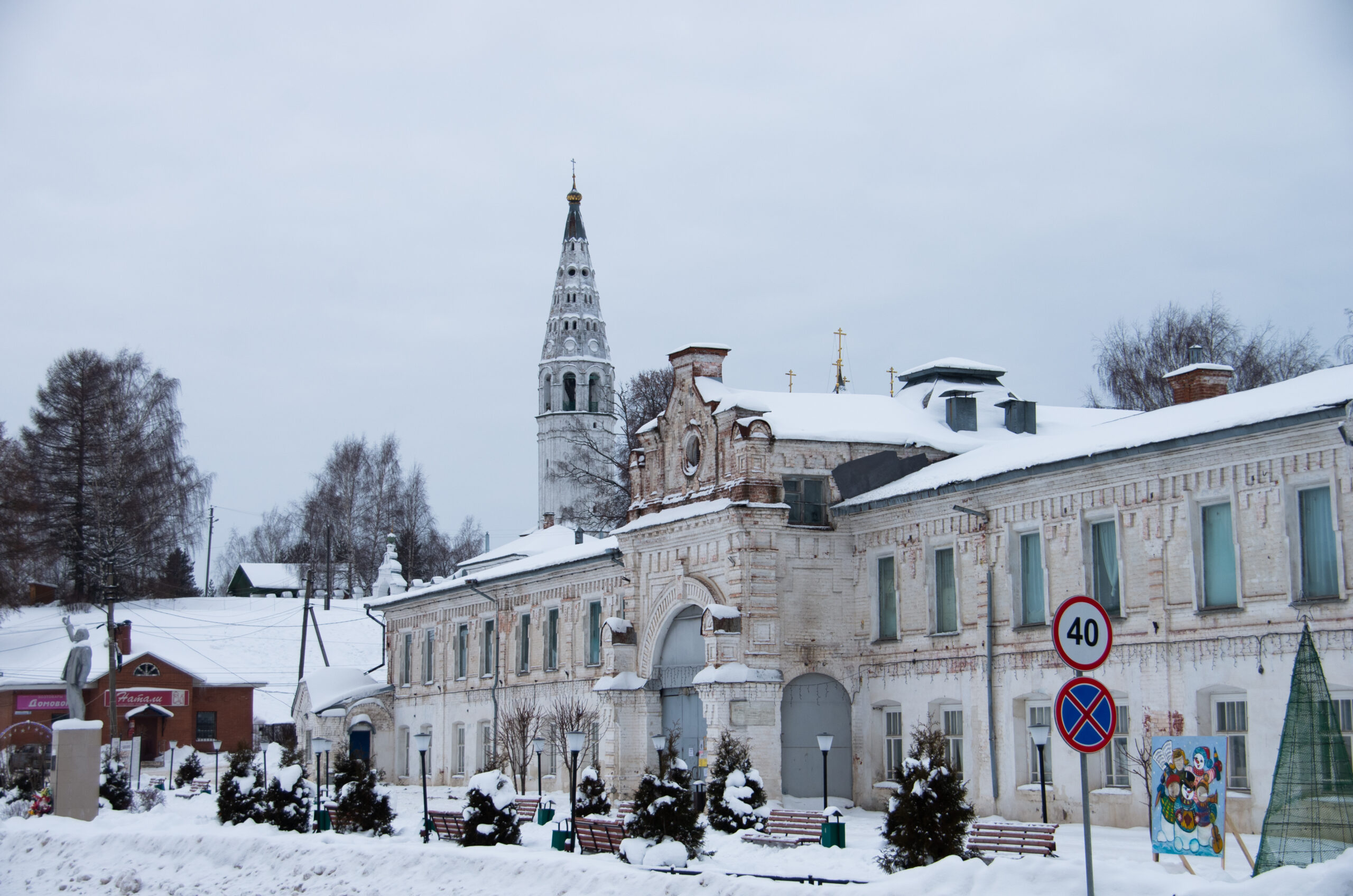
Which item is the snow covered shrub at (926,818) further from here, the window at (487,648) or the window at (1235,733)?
the window at (487,648)

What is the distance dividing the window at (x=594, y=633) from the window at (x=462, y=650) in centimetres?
787

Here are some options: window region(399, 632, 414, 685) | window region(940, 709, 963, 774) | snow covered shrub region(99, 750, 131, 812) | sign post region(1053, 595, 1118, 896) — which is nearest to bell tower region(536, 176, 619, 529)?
window region(399, 632, 414, 685)

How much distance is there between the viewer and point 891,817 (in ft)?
58.3

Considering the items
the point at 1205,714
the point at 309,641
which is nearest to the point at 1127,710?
the point at 1205,714

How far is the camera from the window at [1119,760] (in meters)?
24.1

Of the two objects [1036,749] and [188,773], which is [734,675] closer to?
[1036,749]

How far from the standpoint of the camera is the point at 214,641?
7462 centimetres

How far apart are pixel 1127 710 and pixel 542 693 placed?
19736 mm

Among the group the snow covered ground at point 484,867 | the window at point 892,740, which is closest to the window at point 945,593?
the window at point 892,740

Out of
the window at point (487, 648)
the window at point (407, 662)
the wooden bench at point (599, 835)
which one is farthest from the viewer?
the window at point (407, 662)

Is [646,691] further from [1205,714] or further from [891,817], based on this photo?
[891,817]

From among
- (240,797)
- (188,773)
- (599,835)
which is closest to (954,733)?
(599,835)

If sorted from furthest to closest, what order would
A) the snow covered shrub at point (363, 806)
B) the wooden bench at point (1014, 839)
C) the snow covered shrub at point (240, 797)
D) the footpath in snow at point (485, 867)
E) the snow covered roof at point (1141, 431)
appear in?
the snow covered shrub at point (240, 797) < the snow covered shrub at point (363, 806) < the snow covered roof at point (1141, 431) < the wooden bench at point (1014, 839) < the footpath in snow at point (485, 867)

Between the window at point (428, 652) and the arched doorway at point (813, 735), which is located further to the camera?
the window at point (428, 652)
